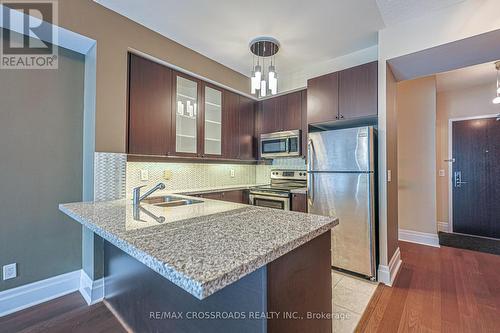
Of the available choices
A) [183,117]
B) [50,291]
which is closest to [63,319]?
[50,291]

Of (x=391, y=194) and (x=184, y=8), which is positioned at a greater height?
(x=184, y=8)

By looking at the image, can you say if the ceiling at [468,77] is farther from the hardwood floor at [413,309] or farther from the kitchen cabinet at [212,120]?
the kitchen cabinet at [212,120]

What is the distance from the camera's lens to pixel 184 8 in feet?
7.00

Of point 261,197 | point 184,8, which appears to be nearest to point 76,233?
point 261,197

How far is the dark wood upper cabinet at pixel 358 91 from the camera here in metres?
2.49

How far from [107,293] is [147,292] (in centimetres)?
86

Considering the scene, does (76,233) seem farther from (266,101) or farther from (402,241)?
(402,241)

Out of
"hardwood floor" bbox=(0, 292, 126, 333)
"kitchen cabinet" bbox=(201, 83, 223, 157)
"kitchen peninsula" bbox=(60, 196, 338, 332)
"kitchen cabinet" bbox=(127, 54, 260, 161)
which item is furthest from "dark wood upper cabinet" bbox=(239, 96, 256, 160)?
"hardwood floor" bbox=(0, 292, 126, 333)

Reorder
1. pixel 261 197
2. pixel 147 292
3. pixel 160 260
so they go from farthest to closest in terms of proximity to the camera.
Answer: pixel 261 197 → pixel 147 292 → pixel 160 260

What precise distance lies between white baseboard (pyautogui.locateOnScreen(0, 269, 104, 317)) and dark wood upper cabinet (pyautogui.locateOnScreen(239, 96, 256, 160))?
7.98 feet

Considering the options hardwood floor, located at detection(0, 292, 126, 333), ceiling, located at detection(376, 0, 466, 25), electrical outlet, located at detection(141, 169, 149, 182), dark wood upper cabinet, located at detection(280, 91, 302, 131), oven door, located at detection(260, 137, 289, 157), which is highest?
ceiling, located at detection(376, 0, 466, 25)

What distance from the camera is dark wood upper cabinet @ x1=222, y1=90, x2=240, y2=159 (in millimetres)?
3422

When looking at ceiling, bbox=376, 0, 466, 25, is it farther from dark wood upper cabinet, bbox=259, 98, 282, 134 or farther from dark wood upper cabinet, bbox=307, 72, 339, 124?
dark wood upper cabinet, bbox=259, 98, 282, 134

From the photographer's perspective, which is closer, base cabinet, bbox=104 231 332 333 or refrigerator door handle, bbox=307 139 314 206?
base cabinet, bbox=104 231 332 333
